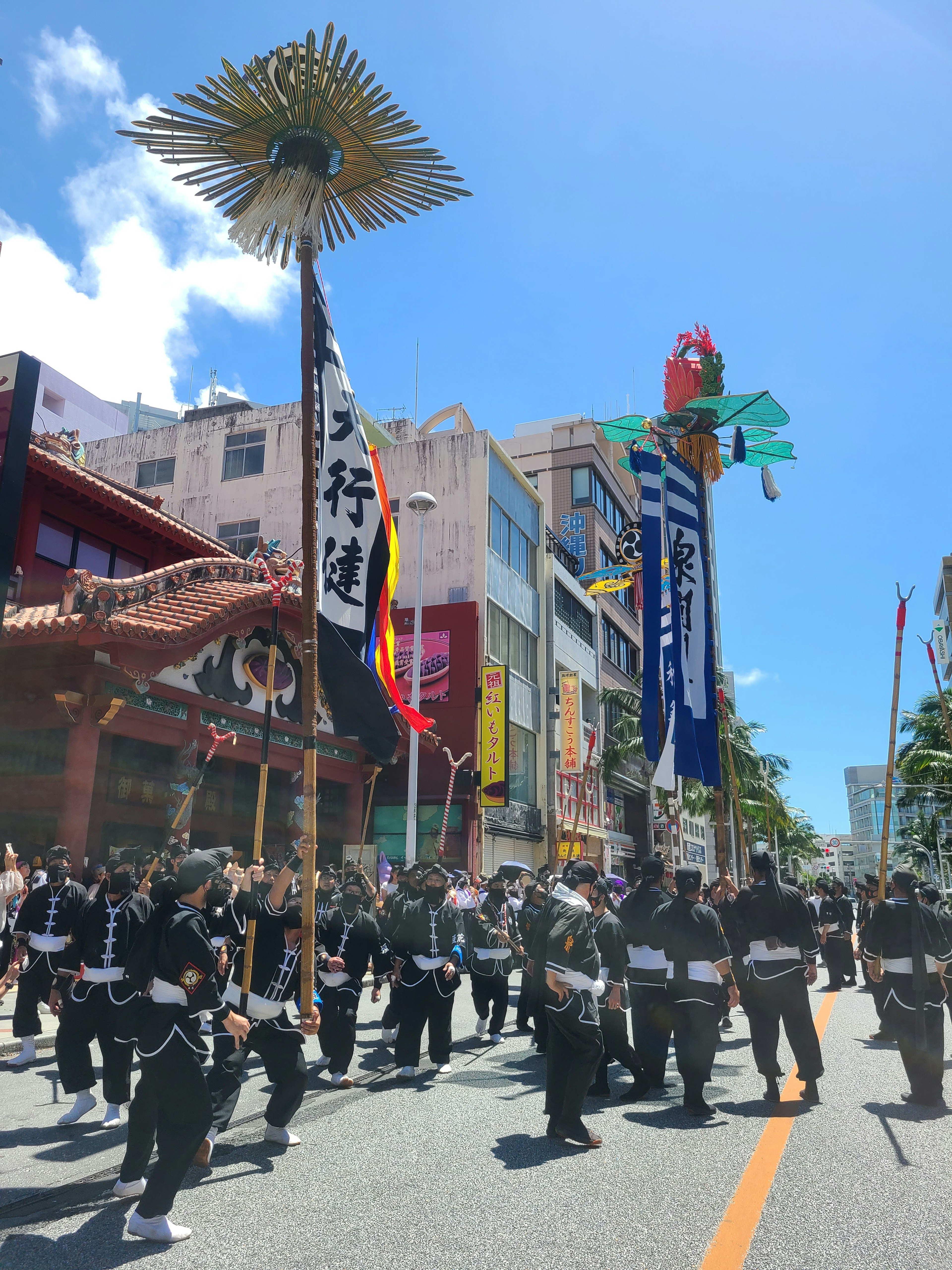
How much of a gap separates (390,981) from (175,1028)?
4183mm

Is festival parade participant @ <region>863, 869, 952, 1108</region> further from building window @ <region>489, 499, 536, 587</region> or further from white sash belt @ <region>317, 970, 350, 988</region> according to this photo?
Answer: building window @ <region>489, 499, 536, 587</region>

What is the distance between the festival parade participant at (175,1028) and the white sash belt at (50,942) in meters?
3.62

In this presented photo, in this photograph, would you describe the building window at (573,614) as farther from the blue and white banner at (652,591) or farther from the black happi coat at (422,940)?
the black happi coat at (422,940)

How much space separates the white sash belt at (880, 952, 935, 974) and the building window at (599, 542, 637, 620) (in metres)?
31.9

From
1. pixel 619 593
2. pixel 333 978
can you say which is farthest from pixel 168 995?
pixel 619 593

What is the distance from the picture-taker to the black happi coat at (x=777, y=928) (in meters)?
7.25

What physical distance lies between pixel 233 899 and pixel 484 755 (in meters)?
20.5

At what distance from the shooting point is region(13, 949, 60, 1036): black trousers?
8.21 metres

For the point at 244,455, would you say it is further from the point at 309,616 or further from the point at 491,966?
the point at 309,616

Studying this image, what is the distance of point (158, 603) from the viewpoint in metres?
15.9

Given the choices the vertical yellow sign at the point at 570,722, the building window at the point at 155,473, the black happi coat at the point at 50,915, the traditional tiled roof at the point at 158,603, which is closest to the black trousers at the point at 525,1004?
the black happi coat at the point at 50,915

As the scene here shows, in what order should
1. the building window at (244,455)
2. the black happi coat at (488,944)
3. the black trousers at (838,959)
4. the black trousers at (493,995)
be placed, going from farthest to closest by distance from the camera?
1. the building window at (244,455)
2. the black trousers at (838,959)
3. the black trousers at (493,995)
4. the black happi coat at (488,944)

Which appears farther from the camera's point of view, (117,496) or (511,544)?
(511,544)

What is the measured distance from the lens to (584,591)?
38531mm
